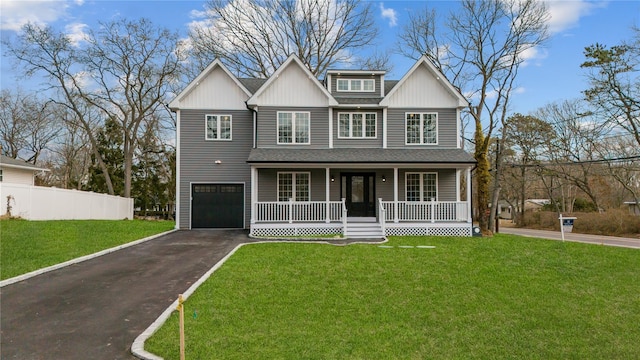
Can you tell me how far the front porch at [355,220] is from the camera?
16156 mm

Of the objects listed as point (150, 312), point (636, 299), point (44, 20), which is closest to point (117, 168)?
point (44, 20)

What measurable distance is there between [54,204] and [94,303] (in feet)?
48.0

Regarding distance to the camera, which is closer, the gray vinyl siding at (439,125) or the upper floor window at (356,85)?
the gray vinyl siding at (439,125)

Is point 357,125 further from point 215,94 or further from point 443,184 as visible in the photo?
point 215,94

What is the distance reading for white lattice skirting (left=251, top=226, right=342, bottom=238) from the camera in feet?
52.5

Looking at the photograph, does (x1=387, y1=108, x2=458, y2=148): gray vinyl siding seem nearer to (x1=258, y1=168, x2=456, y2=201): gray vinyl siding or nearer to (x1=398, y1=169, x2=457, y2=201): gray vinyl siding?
(x1=398, y1=169, x2=457, y2=201): gray vinyl siding

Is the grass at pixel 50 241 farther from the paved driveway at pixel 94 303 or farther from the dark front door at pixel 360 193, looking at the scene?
the dark front door at pixel 360 193

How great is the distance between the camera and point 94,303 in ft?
24.1

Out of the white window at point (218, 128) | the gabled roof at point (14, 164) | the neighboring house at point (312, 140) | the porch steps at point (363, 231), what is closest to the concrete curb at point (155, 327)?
the porch steps at point (363, 231)

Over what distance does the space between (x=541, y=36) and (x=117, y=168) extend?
3401 centimetres

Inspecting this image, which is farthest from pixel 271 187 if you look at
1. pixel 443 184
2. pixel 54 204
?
pixel 54 204

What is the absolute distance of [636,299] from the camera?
7.91 m

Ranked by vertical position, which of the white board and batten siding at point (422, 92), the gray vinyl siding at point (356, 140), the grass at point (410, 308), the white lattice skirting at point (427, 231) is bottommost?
the grass at point (410, 308)

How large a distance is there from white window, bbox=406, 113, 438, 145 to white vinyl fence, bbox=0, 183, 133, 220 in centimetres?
1725
